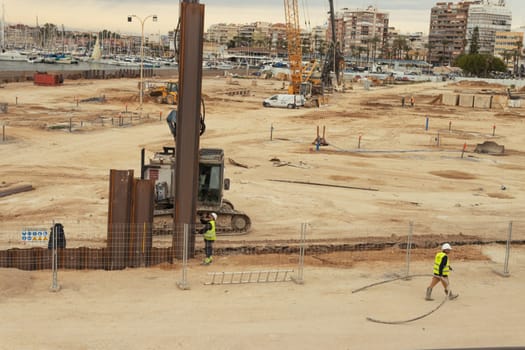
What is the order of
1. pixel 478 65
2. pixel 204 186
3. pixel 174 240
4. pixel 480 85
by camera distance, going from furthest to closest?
pixel 478 65
pixel 480 85
pixel 204 186
pixel 174 240

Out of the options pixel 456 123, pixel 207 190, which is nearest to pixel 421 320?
pixel 207 190

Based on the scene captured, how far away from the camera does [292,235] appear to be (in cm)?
2091

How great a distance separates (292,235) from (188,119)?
5.67 m

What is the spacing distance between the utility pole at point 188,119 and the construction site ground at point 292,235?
137cm

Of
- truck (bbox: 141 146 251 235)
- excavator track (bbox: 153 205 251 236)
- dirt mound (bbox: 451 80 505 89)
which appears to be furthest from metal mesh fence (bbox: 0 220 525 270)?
dirt mound (bbox: 451 80 505 89)

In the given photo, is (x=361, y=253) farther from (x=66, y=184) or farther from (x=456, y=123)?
(x=456, y=123)

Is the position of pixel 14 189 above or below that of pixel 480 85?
below

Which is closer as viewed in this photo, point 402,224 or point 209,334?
point 209,334

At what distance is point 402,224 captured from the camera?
Answer: 2300 centimetres

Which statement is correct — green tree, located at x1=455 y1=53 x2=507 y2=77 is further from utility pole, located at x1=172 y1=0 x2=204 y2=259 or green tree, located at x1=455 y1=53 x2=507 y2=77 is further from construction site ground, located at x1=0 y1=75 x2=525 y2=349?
utility pole, located at x1=172 y1=0 x2=204 y2=259

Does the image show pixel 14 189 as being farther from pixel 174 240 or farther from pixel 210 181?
pixel 174 240

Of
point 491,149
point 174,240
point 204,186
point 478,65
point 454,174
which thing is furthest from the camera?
point 478,65

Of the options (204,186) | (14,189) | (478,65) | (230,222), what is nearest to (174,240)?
(204,186)

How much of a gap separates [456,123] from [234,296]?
4881 centimetres
